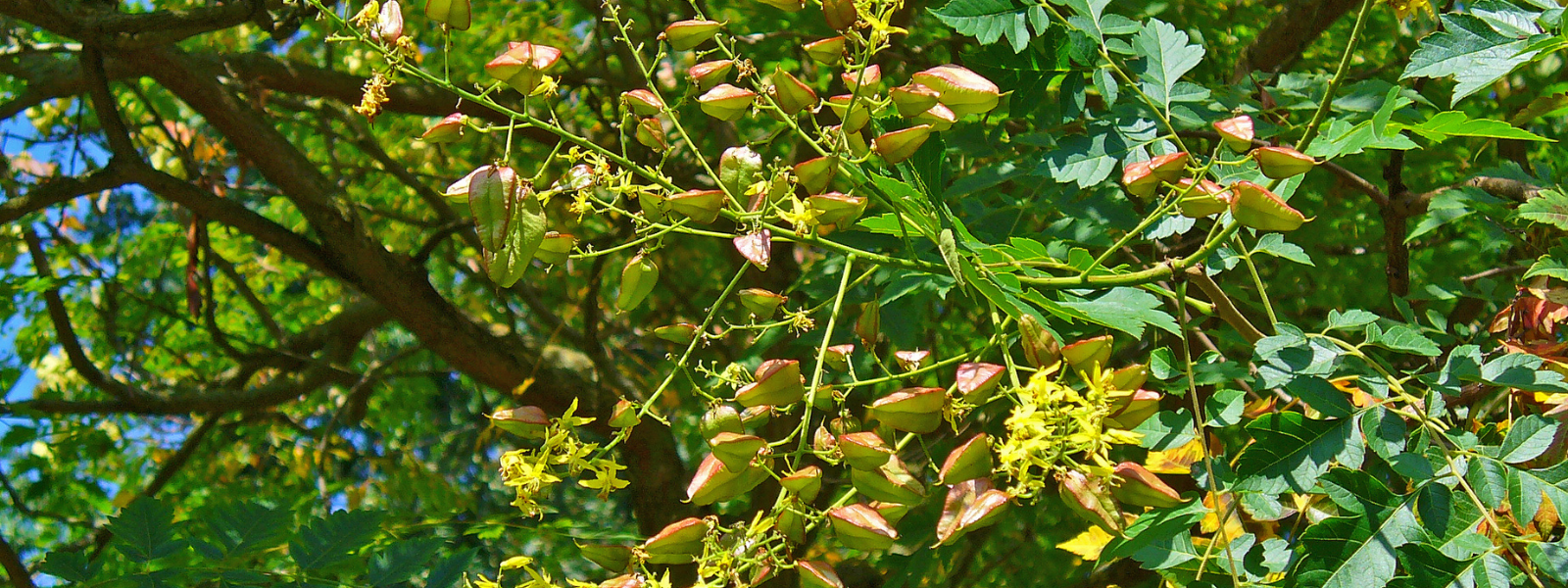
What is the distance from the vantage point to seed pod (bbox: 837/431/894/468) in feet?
3.59

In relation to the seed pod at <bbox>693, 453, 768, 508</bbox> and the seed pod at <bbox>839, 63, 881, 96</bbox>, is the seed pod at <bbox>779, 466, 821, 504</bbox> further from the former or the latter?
the seed pod at <bbox>839, 63, 881, 96</bbox>

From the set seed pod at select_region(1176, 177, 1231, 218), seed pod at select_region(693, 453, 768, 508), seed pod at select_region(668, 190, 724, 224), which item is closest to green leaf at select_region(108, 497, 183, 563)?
seed pod at select_region(693, 453, 768, 508)

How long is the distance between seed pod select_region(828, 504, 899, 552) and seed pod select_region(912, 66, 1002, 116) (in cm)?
45

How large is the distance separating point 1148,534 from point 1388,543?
0.24m

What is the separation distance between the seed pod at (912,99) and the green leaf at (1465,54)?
18.4 inches

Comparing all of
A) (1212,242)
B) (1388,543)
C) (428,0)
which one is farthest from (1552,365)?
(428,0)

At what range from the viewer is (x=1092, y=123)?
1.47m

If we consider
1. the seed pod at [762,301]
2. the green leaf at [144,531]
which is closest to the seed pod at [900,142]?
the seed pod at [762,301]

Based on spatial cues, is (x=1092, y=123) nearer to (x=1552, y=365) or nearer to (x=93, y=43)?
(x=1552, y=365)

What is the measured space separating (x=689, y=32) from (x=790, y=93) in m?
0.17

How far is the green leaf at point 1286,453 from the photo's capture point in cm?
114

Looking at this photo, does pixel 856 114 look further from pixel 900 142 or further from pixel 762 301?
pixel 762 301

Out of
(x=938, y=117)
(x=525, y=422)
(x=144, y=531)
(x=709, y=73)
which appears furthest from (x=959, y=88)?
(x=144, y=531)

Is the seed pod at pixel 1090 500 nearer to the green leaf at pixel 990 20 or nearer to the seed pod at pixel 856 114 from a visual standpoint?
the seed pod at pixel 856 114
